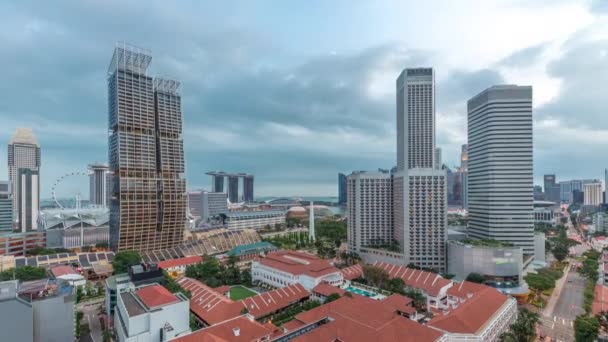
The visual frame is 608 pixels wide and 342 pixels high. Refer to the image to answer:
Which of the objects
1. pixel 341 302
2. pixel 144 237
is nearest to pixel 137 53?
pixel 144 237

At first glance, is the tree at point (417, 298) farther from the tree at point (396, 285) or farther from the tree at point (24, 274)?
the tree at point (24, 274)

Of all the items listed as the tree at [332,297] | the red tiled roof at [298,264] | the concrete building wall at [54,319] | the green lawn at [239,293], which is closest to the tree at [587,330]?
the tree at [332,297]

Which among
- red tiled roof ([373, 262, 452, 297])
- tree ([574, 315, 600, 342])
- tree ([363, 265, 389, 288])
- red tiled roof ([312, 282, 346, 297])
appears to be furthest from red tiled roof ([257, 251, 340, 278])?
tree ([574, 315, 600, 342])

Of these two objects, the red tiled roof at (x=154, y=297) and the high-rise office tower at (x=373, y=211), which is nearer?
the red tiled roof at (x=154, y=297)

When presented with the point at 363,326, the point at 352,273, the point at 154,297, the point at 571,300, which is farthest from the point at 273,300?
the point at 571,300

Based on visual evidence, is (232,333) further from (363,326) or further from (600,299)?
(600,299)

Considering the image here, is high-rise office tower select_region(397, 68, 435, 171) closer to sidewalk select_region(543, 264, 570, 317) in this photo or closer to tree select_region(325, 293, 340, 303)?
sidewalk select_region(543, 264, 570, 317)

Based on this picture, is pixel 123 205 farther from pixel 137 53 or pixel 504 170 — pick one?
pixel 504 170
